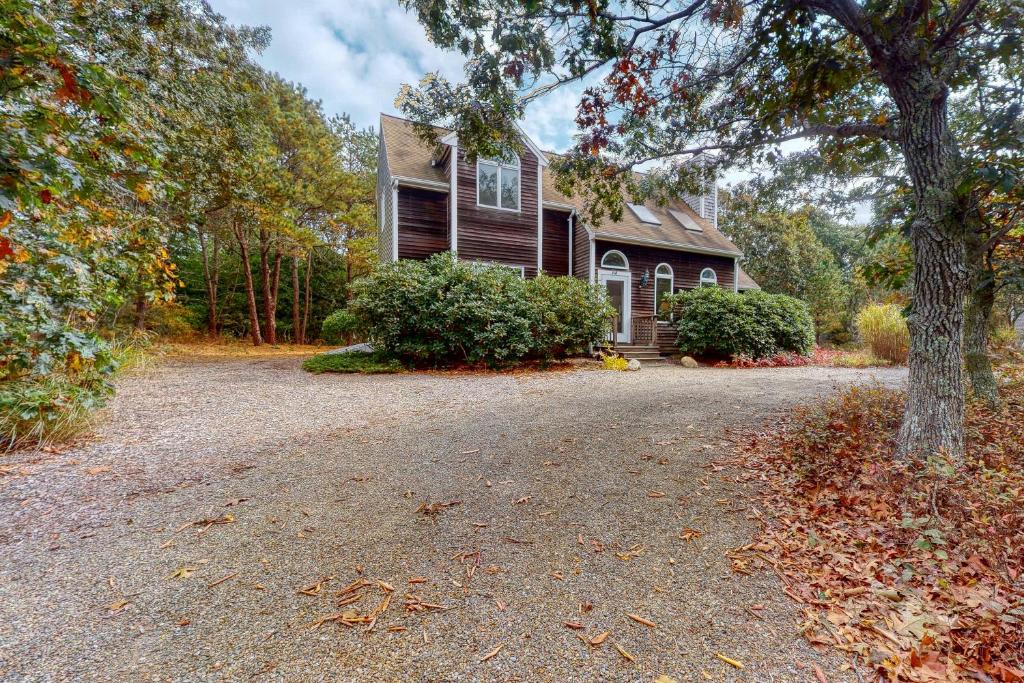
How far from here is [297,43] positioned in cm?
840

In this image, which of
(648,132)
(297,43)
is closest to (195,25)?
(297,43)

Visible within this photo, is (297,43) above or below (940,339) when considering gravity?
above

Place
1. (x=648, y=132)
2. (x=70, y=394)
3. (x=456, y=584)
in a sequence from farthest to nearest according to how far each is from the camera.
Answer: (x=648, y=132) → (x=70, y=394) → (x=456, y=584)

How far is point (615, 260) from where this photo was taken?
1283 centimetres

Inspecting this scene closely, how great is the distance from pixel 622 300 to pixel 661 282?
173 cm

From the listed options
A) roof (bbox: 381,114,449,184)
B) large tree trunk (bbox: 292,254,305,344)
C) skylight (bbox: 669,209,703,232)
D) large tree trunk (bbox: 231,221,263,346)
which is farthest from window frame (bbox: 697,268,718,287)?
large tree trunk (bbox: 292,254,305,344)

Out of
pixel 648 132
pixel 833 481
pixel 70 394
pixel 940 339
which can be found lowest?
pixel 833 481

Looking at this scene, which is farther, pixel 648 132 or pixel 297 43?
pixel 297 43

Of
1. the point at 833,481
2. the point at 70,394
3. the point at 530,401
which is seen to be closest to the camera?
the point at 833,481

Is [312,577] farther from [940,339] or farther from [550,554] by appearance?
[940,339]

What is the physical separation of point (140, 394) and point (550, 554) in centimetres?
610

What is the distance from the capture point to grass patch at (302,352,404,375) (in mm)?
8203

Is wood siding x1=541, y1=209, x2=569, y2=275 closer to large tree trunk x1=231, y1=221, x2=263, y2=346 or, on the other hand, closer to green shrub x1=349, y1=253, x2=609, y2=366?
green shrub x1=349, y1=253, x2=609, y2=366

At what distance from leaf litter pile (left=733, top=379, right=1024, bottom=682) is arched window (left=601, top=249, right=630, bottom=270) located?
9497mm
